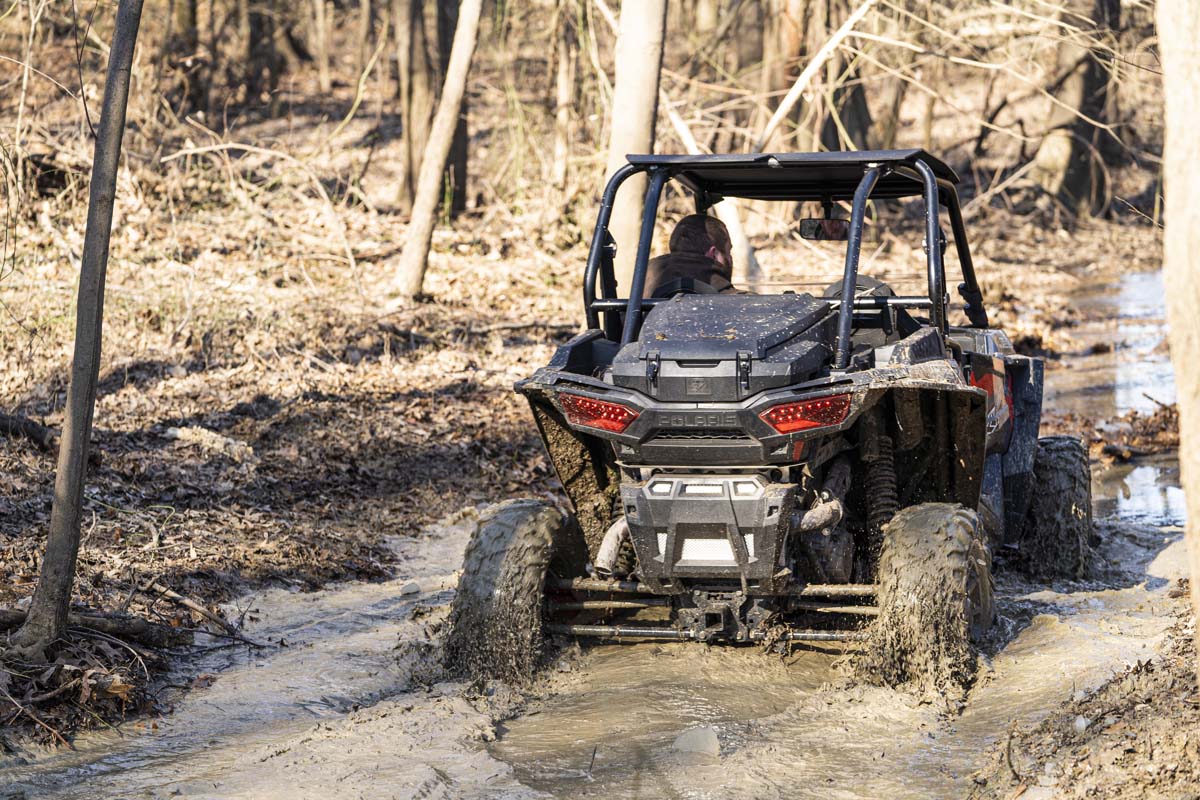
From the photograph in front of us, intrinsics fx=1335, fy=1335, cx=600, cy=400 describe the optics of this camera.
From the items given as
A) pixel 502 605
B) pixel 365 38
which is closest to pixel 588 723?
pixel 502 605

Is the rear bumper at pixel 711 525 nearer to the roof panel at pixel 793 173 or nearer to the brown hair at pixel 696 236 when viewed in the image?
the roof panel at pixel 793 173

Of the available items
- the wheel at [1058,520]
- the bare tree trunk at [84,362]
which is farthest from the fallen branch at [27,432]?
the wheel at [1058,520]

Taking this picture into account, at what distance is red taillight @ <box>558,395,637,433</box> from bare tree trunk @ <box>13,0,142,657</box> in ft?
6.16

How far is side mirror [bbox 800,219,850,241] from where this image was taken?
20.9 ft

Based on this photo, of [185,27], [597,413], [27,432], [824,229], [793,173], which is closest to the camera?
[597,413]

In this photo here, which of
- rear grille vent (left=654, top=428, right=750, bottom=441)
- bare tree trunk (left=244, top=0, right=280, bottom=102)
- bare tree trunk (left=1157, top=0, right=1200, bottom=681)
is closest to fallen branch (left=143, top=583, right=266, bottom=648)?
rear grille vent (left=654, top=428, right=750, bottom=441)

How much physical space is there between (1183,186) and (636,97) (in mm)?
7230

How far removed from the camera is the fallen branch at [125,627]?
5.45 meters

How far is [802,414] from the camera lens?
4.82 m

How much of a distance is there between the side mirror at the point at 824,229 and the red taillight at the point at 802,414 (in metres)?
1.61

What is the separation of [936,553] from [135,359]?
742 cm

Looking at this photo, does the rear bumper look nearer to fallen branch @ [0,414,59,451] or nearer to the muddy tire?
the muddy tire

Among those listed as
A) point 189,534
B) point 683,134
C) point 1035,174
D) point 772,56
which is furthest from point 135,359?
point 1035,174

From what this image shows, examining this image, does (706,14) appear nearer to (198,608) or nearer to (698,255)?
(698,255)
